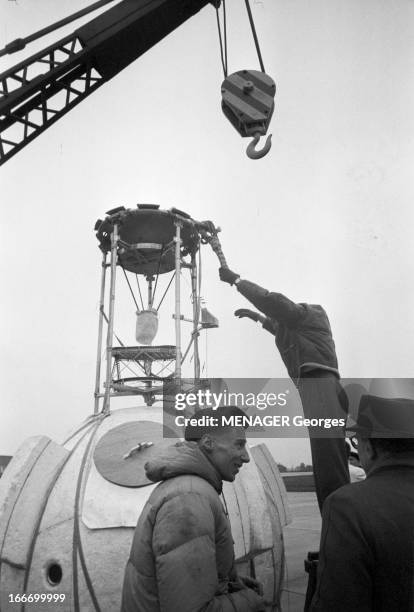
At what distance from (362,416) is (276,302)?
2623 mm

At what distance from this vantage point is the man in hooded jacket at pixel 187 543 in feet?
8.47

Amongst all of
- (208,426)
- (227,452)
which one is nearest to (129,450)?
(208,426)

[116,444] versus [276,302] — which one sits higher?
[276,302]

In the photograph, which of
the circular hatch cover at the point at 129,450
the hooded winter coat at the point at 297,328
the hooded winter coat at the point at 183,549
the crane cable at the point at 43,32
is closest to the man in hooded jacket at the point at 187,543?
the hooded winter coat at the point at 183,549

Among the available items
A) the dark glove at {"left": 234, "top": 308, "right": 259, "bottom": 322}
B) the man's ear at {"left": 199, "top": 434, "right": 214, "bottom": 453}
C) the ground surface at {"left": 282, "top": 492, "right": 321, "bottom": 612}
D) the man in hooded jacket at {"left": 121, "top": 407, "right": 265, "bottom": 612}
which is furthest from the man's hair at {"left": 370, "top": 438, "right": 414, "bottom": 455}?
the ground surface at {"left": 282, "top": 492, "right": 321, "bottom": 612}

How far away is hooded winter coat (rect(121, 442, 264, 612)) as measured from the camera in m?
2.58

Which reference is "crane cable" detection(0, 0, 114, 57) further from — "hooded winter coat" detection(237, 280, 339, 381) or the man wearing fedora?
the man wearing fedora

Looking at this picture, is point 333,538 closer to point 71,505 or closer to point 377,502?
point 377,502

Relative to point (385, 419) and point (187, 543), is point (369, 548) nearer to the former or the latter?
point (385, 419)

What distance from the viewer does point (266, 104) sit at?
6469mm

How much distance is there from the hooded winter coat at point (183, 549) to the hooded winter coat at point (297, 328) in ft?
7.92

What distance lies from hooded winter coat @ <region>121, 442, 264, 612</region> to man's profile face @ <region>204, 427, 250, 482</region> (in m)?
0.14

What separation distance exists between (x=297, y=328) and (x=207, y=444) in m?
2.42

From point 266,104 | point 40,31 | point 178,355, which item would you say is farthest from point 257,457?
point 40,31
